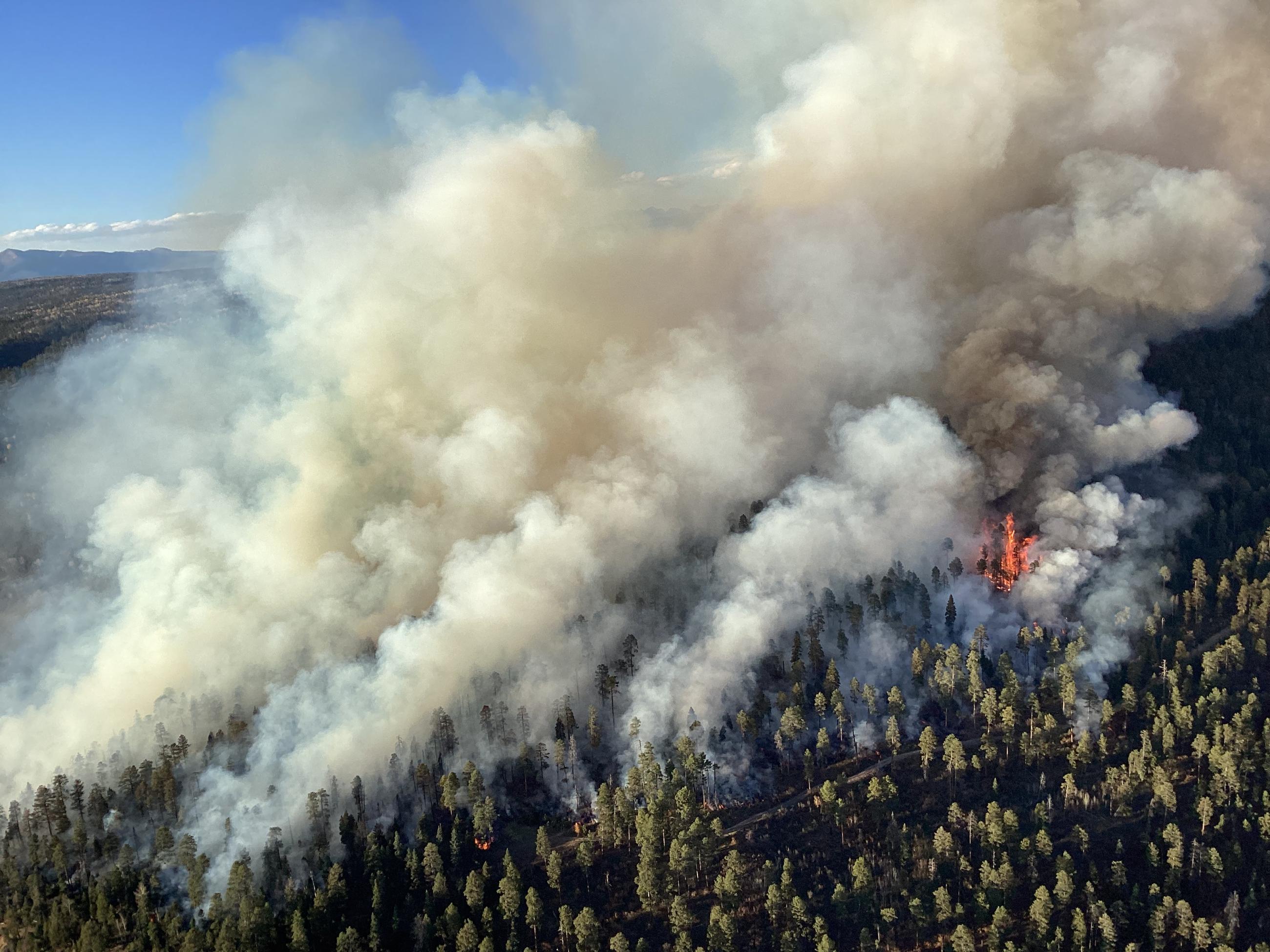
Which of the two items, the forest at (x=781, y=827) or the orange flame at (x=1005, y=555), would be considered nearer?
the forest at (x=781, y=827)

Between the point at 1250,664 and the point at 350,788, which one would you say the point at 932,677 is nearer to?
the point at 1250,664

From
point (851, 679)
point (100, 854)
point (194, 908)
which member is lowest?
point (194, 908)

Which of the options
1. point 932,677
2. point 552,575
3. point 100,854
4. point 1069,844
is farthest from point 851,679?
point 100,854

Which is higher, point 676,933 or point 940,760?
point 940,760

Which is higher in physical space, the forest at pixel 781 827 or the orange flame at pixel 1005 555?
the orange flame at pixel 1005 555

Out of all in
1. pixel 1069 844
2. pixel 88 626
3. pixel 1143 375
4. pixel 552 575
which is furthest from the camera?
pixel 1143 375
